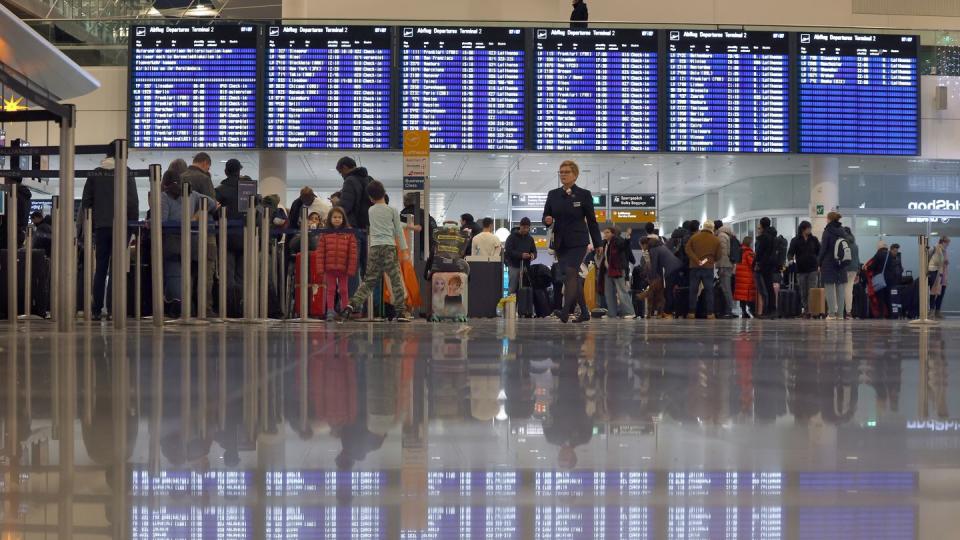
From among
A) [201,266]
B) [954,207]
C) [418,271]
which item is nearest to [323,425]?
[201,266]

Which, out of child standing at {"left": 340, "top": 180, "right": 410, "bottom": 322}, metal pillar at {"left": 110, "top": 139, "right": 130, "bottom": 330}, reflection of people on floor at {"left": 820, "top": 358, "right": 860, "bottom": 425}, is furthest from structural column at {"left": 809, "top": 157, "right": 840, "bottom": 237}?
reflection of people on floor at {"left": 820, "top": 358, "right": 860, "bottom": 425}

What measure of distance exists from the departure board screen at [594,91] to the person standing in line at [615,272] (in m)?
2.05

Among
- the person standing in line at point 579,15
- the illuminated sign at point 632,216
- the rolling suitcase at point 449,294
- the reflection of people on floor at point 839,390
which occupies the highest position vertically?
the person standing in line at point 579,15

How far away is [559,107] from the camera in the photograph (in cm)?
1869

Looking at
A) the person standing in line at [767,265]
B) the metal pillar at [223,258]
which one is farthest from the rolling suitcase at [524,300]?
the metal pillar at [223,258]

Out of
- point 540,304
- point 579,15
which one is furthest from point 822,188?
point 540,304

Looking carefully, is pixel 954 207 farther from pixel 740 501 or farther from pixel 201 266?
pixel 740 501

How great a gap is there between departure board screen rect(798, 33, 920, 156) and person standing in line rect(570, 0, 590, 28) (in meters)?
3.42

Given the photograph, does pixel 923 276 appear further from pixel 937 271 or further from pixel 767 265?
pixel 937 271

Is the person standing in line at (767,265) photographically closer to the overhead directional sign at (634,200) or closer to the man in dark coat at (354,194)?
the overhead directional sign at (634,200)

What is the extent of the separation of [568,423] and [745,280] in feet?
52.8

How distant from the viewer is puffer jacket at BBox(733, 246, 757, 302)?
18.3 meters

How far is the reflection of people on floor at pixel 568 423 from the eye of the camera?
93.2 inches

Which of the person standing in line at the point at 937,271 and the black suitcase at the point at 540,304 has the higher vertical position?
the person standing in line at the point at 937,271
